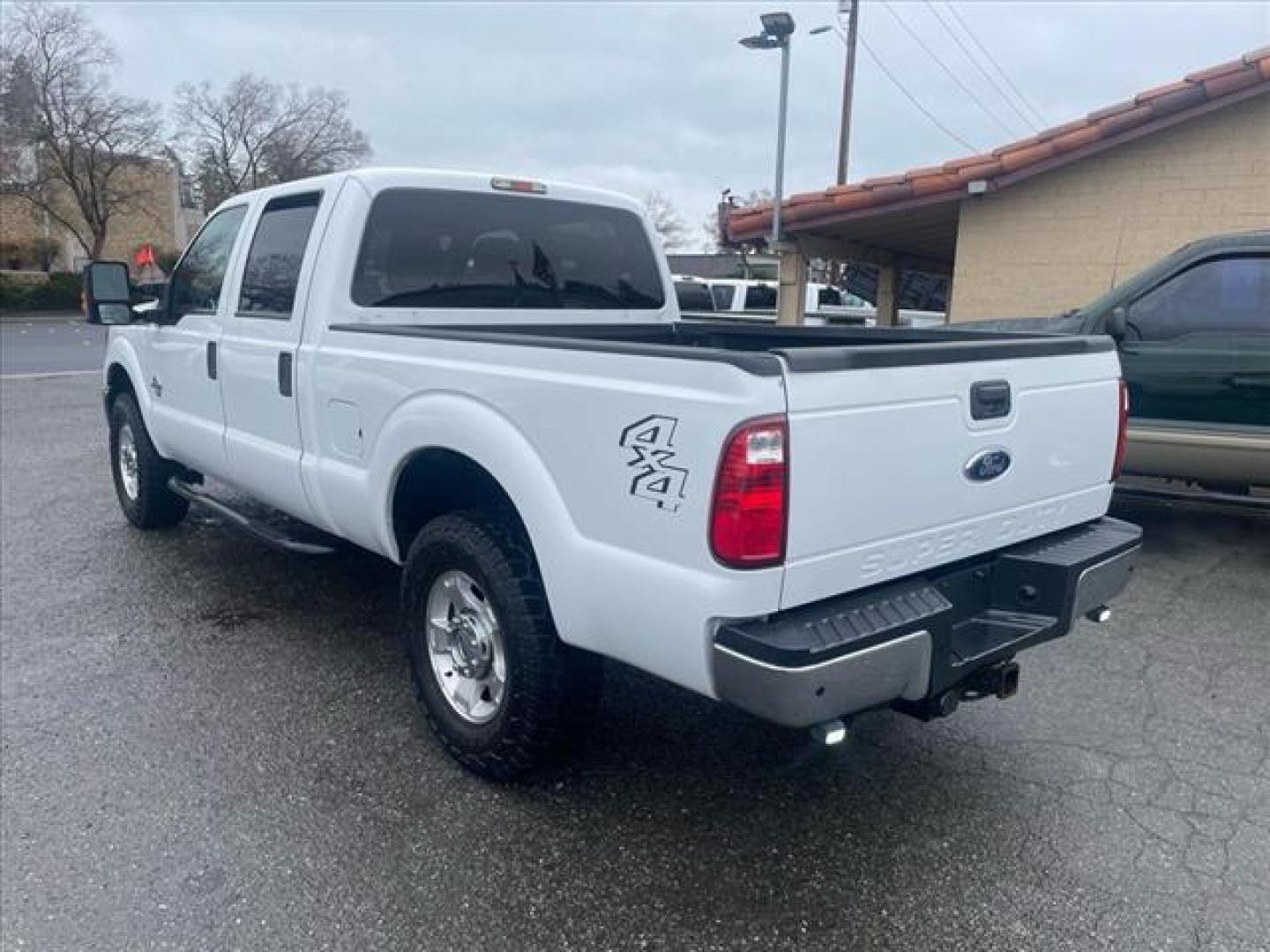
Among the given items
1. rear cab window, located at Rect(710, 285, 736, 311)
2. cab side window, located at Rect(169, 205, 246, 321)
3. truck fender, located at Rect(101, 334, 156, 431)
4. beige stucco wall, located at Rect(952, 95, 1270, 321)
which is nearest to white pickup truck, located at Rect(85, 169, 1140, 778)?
cab side window, located at Rect(169, 205, 246, 321)

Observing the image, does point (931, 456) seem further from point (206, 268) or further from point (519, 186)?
point (206, 268)

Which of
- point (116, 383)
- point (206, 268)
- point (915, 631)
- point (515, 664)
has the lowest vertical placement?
point (515, 664)

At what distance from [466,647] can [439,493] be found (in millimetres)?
603

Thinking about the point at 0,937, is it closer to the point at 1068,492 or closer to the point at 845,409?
the point at 845,409

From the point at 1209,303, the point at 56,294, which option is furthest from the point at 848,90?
the point at 56,294

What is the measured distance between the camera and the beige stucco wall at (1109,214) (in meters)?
7.54

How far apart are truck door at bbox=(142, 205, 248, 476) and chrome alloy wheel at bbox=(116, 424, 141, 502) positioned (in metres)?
0.61

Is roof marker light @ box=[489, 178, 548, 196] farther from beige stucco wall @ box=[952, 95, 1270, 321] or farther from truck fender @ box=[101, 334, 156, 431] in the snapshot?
beige stucco wall @ box=[952, 95, 1270, 321]

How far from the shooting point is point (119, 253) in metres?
53.6

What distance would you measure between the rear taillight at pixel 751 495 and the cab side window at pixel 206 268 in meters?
3.45

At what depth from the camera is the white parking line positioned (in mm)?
15752

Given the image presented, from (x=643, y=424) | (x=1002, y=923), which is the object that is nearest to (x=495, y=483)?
(x=643, y=424)

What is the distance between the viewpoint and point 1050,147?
26.6 ft

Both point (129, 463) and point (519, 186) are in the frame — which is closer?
point (519, 186)
